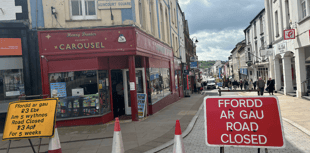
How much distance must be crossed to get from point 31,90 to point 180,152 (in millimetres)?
6840

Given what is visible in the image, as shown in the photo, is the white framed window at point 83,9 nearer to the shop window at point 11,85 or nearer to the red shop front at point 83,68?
the red shop front at point 83,68

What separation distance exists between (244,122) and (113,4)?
7562 mm

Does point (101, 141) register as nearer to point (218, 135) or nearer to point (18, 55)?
point (218, 135)

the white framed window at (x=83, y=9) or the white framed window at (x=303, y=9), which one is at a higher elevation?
the white framed window at (x=303, y=9)

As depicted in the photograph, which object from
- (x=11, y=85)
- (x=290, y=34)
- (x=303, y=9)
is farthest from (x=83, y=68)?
(x=303, y=9)

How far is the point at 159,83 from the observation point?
45.9ft

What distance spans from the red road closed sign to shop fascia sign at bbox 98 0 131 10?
274 inches

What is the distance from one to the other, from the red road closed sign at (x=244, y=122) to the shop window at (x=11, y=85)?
25.2 ft

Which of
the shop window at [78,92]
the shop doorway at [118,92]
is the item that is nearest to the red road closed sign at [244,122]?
the shop window at [78,92]

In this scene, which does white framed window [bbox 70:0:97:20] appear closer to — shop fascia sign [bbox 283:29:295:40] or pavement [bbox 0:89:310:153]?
pavement [bbox 0:89:310:153]

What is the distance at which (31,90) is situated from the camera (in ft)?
29.8

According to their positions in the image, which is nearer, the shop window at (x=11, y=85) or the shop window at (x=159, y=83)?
the shop window at (x=11, y=85)

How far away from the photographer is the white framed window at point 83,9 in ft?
31.4

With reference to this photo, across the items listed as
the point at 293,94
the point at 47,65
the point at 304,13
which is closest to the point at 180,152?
the point at 47,65
